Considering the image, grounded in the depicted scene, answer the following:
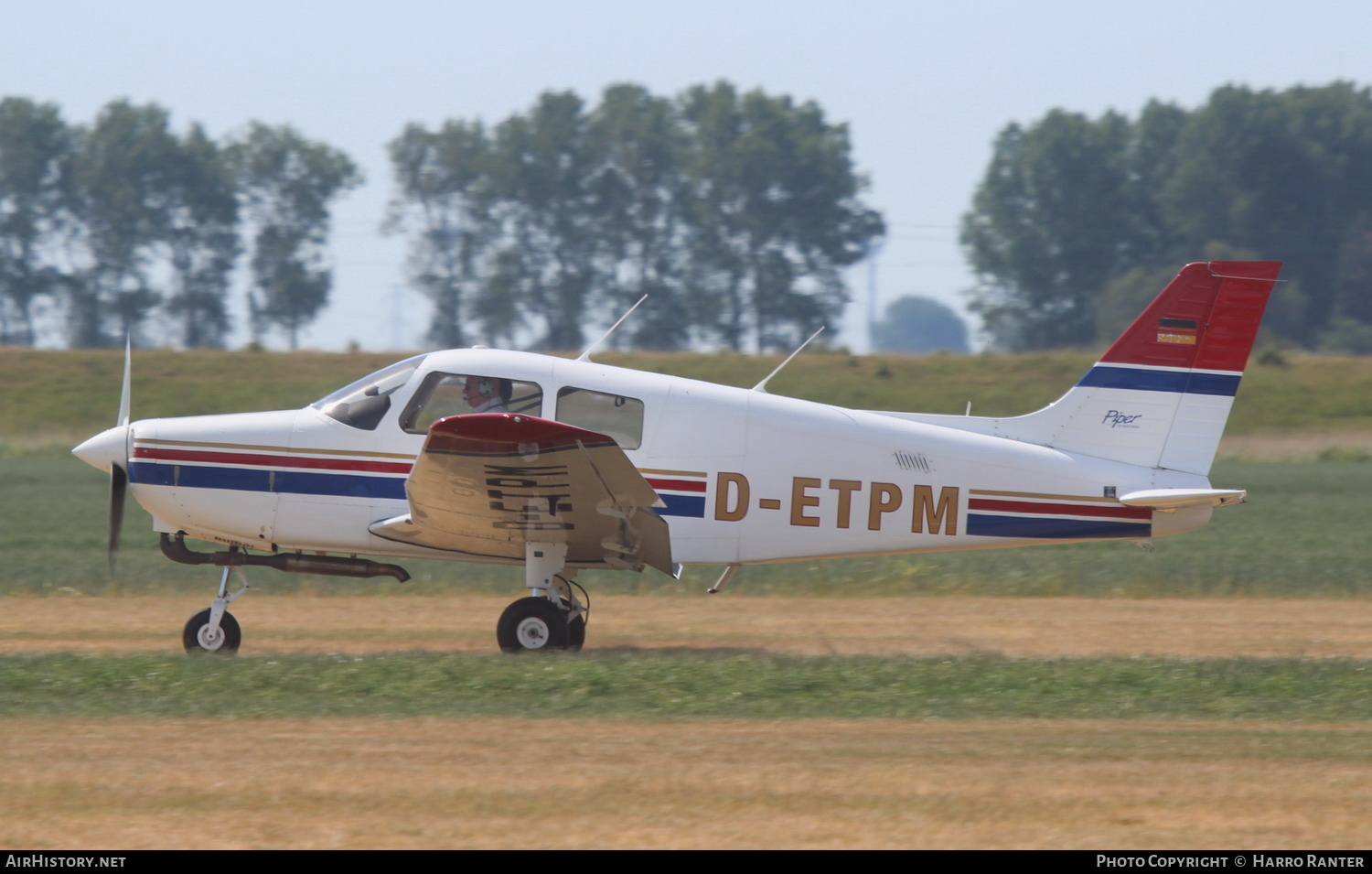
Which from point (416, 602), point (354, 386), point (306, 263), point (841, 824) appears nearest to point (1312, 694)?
point (841, 824)

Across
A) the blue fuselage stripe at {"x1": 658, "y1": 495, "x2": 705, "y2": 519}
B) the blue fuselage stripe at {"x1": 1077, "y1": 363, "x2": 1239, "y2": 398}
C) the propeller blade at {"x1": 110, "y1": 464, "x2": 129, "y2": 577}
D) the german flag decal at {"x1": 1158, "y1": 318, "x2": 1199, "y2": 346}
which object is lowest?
the propeller blade at {"x1": 110, "y1": 464, "x2": 129, "y2": 577}

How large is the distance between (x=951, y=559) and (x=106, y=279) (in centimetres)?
4977

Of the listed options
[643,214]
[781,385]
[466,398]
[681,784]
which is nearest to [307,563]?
[466,398]

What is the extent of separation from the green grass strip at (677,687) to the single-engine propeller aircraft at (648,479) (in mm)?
855

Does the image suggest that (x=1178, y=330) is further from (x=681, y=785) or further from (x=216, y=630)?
(x=216, y=630)

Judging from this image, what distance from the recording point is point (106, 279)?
188 feet

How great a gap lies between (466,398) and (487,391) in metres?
0.15

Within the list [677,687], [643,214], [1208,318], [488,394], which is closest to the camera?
[677,687]

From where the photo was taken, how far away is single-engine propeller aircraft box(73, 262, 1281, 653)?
31.1ft

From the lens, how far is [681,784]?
20.3 ft

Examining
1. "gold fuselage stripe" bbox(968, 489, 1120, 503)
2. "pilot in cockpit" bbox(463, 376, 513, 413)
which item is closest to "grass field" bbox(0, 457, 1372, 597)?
"gold fuselage stripe" bbox(968, 489, 1120, 503)

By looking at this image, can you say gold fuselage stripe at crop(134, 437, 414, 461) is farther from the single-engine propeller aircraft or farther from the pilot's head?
the pilot's head

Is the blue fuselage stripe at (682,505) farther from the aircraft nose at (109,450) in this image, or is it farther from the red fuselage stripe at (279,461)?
the aircraft nose at (109,450)
